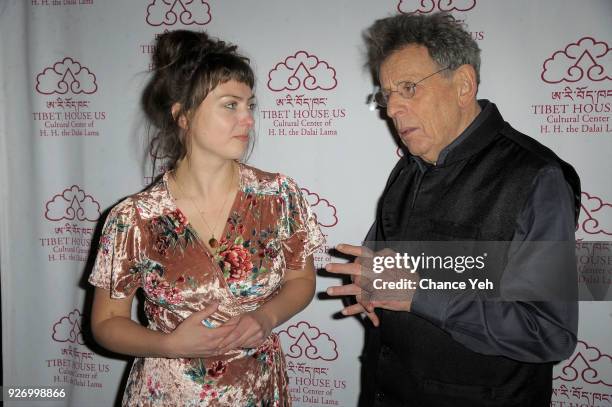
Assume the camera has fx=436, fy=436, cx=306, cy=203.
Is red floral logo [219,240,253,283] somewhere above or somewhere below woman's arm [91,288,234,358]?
above

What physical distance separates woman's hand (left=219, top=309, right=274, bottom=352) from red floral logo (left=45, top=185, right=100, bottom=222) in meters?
1.22

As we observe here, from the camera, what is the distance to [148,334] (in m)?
1.13

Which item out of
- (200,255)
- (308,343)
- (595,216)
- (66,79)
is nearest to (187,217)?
(200,255)

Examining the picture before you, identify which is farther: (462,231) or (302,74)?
(302,74)

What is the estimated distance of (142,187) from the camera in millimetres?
1976

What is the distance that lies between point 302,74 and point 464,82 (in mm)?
814

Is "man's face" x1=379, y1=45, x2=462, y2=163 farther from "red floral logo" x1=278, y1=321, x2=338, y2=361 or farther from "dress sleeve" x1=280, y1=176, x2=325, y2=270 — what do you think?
"red floral logo" x1=278, y1=321, x2=338, y2=361

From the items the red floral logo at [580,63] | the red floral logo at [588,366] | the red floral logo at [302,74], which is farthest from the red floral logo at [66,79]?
the red floral logo at [588,366]

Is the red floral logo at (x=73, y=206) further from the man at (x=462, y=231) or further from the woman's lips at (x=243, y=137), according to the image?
the man at (x=462, y=231)

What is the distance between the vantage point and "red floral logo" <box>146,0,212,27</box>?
6.04 feet

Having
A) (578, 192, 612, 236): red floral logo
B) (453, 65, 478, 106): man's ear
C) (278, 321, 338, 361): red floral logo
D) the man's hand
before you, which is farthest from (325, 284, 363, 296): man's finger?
(578, 192, 612, 236): red floral logo

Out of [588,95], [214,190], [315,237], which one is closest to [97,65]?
[214,190]

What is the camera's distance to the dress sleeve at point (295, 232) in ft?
4.21

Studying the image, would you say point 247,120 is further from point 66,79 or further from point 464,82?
point 66,79
